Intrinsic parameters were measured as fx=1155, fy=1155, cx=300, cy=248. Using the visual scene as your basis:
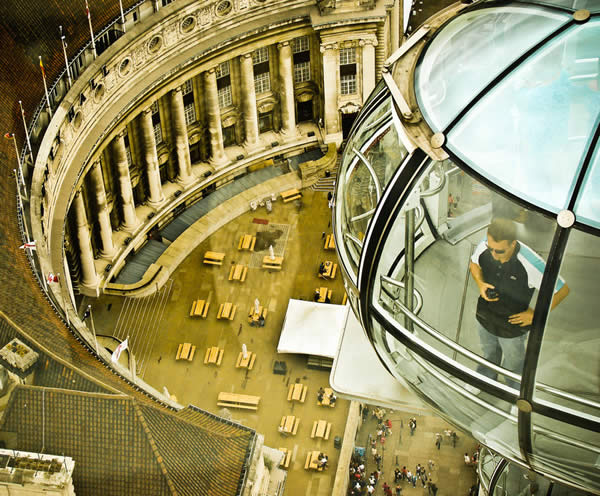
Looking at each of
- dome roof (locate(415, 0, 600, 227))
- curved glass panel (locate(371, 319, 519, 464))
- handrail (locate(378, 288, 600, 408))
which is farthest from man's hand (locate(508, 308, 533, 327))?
dome roof (locate(415, 0, 600, 227))

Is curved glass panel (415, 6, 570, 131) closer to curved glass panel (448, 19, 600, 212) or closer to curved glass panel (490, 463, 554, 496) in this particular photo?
curved glass panel (448, 19, 600, 212)

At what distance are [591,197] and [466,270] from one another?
108 inches

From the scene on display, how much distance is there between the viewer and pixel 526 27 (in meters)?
19.7

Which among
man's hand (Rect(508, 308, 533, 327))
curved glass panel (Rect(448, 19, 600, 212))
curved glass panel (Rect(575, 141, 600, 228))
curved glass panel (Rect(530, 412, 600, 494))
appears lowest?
curved glass panel (Rect(530, 412, 600, 494))

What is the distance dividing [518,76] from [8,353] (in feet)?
95.6

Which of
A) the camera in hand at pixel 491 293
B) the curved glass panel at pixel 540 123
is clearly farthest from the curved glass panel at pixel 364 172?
the camera in hand at pixel 491 293

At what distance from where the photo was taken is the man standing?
19.1 metres

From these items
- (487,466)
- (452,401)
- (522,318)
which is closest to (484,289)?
(522,318)

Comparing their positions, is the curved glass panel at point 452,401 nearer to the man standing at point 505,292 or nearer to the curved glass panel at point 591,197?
the man standing at point 505,292

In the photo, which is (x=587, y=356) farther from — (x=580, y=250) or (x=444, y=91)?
(x=444, y=91)

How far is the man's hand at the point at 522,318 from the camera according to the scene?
19172 mm

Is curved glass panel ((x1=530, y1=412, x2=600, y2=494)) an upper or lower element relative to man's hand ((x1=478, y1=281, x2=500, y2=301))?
lower

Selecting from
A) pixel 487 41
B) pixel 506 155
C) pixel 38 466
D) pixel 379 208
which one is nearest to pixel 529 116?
pixel 506 155

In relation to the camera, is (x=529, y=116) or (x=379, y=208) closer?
(x=529, y=116)
